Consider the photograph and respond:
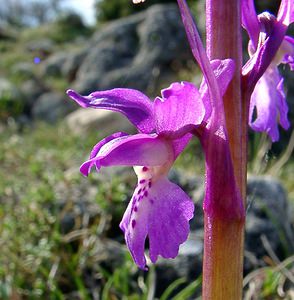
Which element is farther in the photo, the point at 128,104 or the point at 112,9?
the point at 112,9

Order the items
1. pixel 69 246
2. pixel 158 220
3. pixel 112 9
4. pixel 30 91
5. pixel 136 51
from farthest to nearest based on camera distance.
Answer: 1. pixel 112 9
2. pixel 30 91
3. pixel 136 51
4. pixel 69 246
5. pixel 158 220

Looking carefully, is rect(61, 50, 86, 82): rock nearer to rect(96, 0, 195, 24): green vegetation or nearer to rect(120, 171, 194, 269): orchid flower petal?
rect(96, 0, 195, 24): green vegetation

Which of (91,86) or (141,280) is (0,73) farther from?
(141,280)

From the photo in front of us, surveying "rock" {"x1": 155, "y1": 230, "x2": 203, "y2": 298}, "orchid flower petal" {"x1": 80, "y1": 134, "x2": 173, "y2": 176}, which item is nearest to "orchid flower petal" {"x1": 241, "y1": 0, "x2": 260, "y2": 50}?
"orchid flower petal" {"x1": 80, "y1": 134, "x2": 173, "y2": 176}

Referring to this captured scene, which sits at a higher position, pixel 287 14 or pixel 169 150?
pixel 287 14

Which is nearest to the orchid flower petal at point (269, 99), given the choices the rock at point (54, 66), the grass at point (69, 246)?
the grass at point (69, 246)

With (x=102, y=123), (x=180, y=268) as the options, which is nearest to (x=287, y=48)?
(x=180, y=268)

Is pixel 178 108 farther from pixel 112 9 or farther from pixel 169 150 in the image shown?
pixel 112 9

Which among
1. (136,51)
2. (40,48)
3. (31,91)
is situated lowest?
(40,48)
